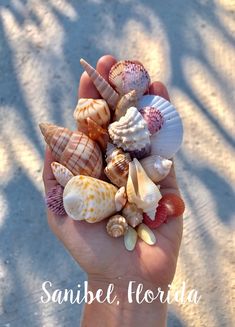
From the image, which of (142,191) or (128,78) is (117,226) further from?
(128,78)

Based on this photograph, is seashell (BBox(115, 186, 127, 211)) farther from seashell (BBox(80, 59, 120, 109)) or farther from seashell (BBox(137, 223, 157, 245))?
seashell (BBox(80, 59, 120, 109))

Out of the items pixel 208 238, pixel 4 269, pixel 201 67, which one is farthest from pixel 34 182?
pixel 201 67

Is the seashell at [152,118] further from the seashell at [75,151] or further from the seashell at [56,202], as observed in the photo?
the seashell at [56,202]

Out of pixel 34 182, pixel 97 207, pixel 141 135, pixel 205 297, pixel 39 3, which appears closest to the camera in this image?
pixel 97 207

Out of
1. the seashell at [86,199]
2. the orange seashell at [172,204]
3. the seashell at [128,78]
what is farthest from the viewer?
the seashell at [128,78]

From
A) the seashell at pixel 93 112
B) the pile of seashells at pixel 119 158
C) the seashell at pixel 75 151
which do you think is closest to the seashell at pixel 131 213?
the pile of seashells at pixel 119 158

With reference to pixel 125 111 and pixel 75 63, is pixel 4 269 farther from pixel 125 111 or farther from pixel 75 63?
pixel 75 63
